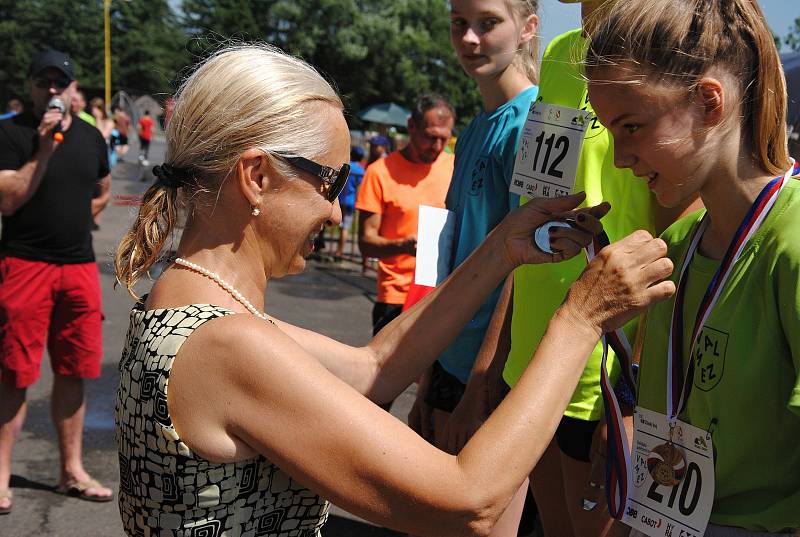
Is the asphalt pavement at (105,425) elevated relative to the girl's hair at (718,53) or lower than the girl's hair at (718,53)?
lower

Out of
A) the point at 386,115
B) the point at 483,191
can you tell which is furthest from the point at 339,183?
the point at 386,115

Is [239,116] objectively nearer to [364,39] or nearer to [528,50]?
[528,50]

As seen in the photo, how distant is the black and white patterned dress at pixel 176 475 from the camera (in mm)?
1625

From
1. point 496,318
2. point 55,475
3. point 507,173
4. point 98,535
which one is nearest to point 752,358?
point 496,318

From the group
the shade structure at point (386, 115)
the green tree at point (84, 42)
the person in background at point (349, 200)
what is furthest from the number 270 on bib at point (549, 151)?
the green tree at point (84, 42)

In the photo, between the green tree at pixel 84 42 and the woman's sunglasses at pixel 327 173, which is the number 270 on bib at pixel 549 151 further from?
the green tree at pixel 84 42

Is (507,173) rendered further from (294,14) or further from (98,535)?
(294,14)

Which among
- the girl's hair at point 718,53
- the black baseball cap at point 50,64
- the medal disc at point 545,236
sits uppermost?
the girl's hair at point 718,53

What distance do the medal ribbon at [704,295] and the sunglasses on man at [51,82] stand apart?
3726 millimetres

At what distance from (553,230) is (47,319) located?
10.8ft

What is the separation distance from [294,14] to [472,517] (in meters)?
50.6

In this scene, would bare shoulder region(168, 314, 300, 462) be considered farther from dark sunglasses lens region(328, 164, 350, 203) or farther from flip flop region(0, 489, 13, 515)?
flip flop region(0, 489, 13, 515)

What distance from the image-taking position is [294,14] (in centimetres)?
4928

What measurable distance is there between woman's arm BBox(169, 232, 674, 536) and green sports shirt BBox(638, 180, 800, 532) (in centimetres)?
22
